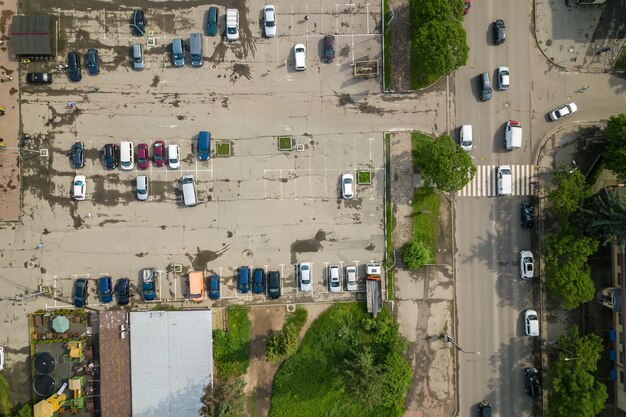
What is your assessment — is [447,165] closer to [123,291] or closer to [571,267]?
[571,267]

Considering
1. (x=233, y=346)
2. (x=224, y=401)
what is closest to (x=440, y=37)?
(x=233, y=346)

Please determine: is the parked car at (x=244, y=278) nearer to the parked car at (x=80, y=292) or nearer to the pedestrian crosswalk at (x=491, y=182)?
the parked car at (x=80, y=292)

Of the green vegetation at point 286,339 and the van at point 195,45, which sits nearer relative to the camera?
the green vegetation at point 286,339

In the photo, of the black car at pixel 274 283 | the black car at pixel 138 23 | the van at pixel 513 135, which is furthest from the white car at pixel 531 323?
the black car at pixel 138 23

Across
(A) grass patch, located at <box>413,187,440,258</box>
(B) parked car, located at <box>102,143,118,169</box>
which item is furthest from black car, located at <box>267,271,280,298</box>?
(B) parked car, located at <box>102,143,118,169</box>

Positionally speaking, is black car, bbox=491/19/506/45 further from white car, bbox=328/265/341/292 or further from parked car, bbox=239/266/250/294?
parked car, bbox=239/266/250/294

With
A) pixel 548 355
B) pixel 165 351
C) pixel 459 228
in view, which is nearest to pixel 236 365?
pixel 165 351
